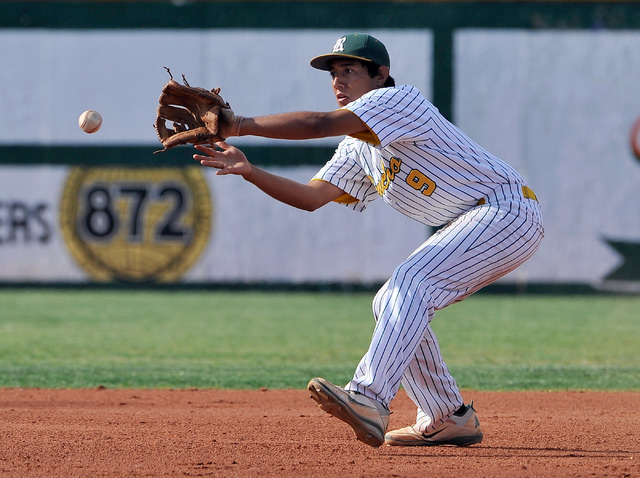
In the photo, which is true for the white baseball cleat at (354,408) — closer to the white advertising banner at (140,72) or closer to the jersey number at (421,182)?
the jersey number at (421,182)

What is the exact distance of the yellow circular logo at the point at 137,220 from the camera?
12.5 metres

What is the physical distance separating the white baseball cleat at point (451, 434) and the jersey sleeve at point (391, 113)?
1246 millimetres

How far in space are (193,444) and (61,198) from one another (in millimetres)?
9076

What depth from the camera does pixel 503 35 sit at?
12688mm

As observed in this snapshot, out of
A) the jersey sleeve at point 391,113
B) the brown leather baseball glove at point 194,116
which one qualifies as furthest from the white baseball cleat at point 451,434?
the brown leather baseball glove at point 194,116

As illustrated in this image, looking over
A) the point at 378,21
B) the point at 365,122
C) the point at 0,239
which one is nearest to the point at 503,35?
the point at 378,21

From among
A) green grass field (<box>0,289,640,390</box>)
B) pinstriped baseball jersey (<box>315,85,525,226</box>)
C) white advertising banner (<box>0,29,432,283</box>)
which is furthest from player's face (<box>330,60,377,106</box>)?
white advertising banner (<box>0,29,432,283</box>)

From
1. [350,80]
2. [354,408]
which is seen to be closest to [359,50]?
[350,80]

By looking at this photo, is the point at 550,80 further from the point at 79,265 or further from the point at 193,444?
the point at 193,444

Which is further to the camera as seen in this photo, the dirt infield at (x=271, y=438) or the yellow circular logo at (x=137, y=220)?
the yellow circular logo at (x=137, y=220)

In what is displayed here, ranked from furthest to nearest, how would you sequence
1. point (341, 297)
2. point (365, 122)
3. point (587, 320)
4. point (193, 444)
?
point (341, 297) → point (587, 320) → point (193, 444) → point (365, 122)

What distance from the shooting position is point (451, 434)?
13.8 feet

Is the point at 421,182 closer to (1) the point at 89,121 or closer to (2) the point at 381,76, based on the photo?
(2) the point at 381,76

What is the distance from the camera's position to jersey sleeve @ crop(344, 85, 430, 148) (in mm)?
3674
